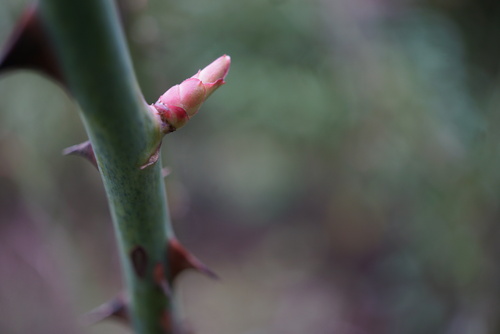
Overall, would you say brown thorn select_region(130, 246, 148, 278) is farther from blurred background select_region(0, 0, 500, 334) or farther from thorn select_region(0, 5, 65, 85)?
blurred background select_region(0, 0, 500, 334)

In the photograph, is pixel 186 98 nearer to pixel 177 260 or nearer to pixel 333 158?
pixel 177 260

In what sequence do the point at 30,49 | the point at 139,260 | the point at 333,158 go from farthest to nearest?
the point at 333,158 → the point at 139,260 → the point at 30,49

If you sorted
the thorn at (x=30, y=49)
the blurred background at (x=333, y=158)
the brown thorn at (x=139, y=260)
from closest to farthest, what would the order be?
the thorn at (x=30, y=49)
the brown thorn at (x=139, y=260)
the blurred background at (x=333, y=158)

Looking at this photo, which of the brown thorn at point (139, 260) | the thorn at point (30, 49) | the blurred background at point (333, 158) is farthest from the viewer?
the blurred background at point (333, 158)

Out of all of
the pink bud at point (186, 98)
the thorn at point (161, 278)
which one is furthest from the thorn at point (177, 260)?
the pink bud at point (186, 98)

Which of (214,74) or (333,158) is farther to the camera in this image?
(333,158)

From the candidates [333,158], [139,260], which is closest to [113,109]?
[139,260]

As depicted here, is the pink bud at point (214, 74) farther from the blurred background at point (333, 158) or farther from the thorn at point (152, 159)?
the blurred background at point (333, 158)

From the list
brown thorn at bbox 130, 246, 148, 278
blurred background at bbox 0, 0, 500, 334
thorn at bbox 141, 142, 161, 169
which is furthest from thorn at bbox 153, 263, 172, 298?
blurred background at bbox 0, 0, 500, 334

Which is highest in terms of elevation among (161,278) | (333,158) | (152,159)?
(152,159)
